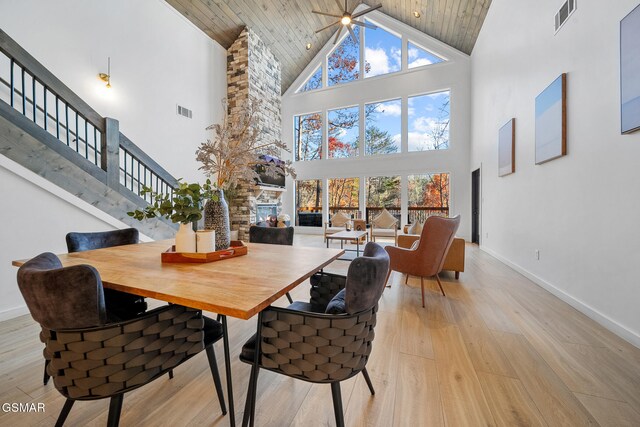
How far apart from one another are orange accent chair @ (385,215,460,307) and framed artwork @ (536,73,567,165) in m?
1.26

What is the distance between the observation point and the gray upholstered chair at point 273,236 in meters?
2.22

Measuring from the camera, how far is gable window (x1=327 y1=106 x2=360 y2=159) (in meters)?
7.80

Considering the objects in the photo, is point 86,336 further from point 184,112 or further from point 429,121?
point 429,121

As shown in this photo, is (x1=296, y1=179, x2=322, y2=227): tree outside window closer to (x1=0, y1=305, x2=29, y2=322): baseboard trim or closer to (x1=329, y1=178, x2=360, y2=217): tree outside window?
(x1=329, y1=178, x2=360, y2=217): tree outside window

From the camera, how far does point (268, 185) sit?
6664mm

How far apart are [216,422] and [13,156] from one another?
284cm

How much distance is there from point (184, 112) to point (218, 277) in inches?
207

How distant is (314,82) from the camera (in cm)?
826

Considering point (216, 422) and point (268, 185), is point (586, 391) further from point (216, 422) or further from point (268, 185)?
point (268, 185)

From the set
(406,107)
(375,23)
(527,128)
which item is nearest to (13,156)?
(527,128)

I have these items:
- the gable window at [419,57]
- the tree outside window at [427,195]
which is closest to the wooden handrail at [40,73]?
the tree outside window at [427,195]

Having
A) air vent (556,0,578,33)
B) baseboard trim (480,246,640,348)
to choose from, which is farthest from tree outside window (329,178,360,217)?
air vent (556,0,578,33)

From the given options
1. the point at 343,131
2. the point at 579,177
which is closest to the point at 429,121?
the point at 343,131

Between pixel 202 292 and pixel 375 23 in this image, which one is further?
pixel 375 23
